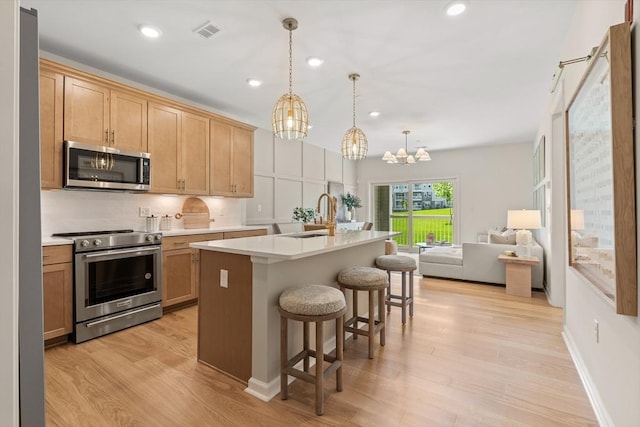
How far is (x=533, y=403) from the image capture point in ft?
6.22

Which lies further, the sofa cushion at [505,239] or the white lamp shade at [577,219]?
the sofa cushion at [505,239]

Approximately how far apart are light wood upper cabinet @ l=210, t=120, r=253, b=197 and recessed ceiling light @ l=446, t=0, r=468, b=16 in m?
3.17

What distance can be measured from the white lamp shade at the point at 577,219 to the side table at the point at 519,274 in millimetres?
2310

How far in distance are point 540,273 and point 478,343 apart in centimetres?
248

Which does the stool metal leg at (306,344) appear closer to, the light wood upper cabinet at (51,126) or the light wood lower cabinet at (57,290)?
the light wood lower cabinet at (57,290)

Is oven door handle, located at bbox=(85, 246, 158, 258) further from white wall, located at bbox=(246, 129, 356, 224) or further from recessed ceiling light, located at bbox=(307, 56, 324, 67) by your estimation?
recessed ceiling light, located at bbox=(307, 56, 324, 67)

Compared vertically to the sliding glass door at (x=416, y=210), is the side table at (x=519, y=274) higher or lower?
lower

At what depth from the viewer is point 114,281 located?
303 centimetres

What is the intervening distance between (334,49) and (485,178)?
6.03 meters

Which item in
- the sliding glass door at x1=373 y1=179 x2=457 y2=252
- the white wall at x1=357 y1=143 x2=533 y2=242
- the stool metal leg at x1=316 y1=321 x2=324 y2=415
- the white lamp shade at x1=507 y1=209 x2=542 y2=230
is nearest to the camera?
the stool metal leg at x1=316 y1=321 x2=324 y2=415

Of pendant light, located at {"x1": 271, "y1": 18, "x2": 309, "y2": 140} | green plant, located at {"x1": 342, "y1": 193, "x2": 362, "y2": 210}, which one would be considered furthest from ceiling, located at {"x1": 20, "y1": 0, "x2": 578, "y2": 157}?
green plant, located at {"x1": 342, "y1": 193, "x2": 362, "y2": 210}

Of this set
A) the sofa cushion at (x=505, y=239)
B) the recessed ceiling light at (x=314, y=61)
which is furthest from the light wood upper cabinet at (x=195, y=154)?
the sofa cushion at (x=505, y=239)

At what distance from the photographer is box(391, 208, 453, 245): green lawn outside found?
26.5ft

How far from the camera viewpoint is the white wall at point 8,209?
57cm
